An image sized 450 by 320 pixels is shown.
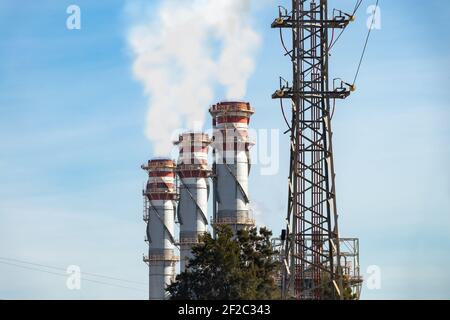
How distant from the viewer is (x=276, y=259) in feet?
284

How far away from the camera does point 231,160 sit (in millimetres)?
123625

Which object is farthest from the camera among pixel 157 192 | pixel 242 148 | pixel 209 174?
pixel 157 192

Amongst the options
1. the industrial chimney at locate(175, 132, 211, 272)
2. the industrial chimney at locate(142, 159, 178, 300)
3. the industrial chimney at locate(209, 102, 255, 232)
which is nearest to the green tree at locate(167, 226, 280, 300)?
the industrial chimney at locate(209, 102, 255, 232)

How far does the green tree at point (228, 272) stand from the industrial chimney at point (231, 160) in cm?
3916

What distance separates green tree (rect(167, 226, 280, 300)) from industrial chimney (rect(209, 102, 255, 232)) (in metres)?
39.2

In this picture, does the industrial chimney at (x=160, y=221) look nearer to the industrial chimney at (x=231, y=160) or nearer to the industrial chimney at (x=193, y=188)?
the industrial chimney at (x=193, y=188)

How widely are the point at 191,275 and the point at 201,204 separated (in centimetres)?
6079

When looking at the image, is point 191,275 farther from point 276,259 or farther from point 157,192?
point 157,192

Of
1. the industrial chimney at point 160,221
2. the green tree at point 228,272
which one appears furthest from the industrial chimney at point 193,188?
the green tree at point 228,272

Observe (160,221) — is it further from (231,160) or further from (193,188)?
(231,160)

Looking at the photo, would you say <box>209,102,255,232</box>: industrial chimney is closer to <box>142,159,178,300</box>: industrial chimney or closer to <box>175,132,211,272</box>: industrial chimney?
<box>175,132,211,272</box>: industrial chimney

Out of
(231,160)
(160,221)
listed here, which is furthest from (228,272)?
(160,221)

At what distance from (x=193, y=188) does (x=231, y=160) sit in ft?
52.4
